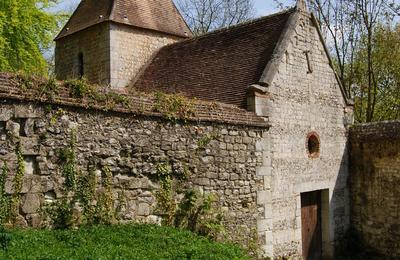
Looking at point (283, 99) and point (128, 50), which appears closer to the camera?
point (283, 99)

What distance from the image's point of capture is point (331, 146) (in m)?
13.4

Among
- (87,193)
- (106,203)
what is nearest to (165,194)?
(106,203)

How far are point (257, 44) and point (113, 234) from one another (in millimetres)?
7408

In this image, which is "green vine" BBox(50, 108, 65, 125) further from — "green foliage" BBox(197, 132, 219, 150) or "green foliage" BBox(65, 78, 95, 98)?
"green foliage" BBox(197, 132, 219, 150)

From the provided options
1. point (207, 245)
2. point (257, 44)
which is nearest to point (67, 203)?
point (207, 245)

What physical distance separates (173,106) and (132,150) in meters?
1.31

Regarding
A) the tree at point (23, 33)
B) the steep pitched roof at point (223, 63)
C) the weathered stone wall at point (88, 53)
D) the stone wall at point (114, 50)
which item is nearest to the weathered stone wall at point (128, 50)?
the stone wall at point (114, 50)

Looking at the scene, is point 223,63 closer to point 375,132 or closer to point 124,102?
point 375,132

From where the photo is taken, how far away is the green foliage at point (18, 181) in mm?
6652

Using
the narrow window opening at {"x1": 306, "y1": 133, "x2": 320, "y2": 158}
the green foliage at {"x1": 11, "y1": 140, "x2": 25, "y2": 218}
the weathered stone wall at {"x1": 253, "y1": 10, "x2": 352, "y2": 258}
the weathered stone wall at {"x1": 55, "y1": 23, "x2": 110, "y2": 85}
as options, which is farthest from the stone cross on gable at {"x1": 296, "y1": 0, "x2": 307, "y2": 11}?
the green foliage at {"x1": 11, "y1": 140, "x2": 25, "y2": 218}

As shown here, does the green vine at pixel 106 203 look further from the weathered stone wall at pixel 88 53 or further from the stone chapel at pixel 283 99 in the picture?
the weathered stone wall at pixel 88 53

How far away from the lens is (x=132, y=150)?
8234 millimetres

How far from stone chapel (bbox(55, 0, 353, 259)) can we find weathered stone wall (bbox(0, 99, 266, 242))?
0.65m

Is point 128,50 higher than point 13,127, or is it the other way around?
point 128,50
